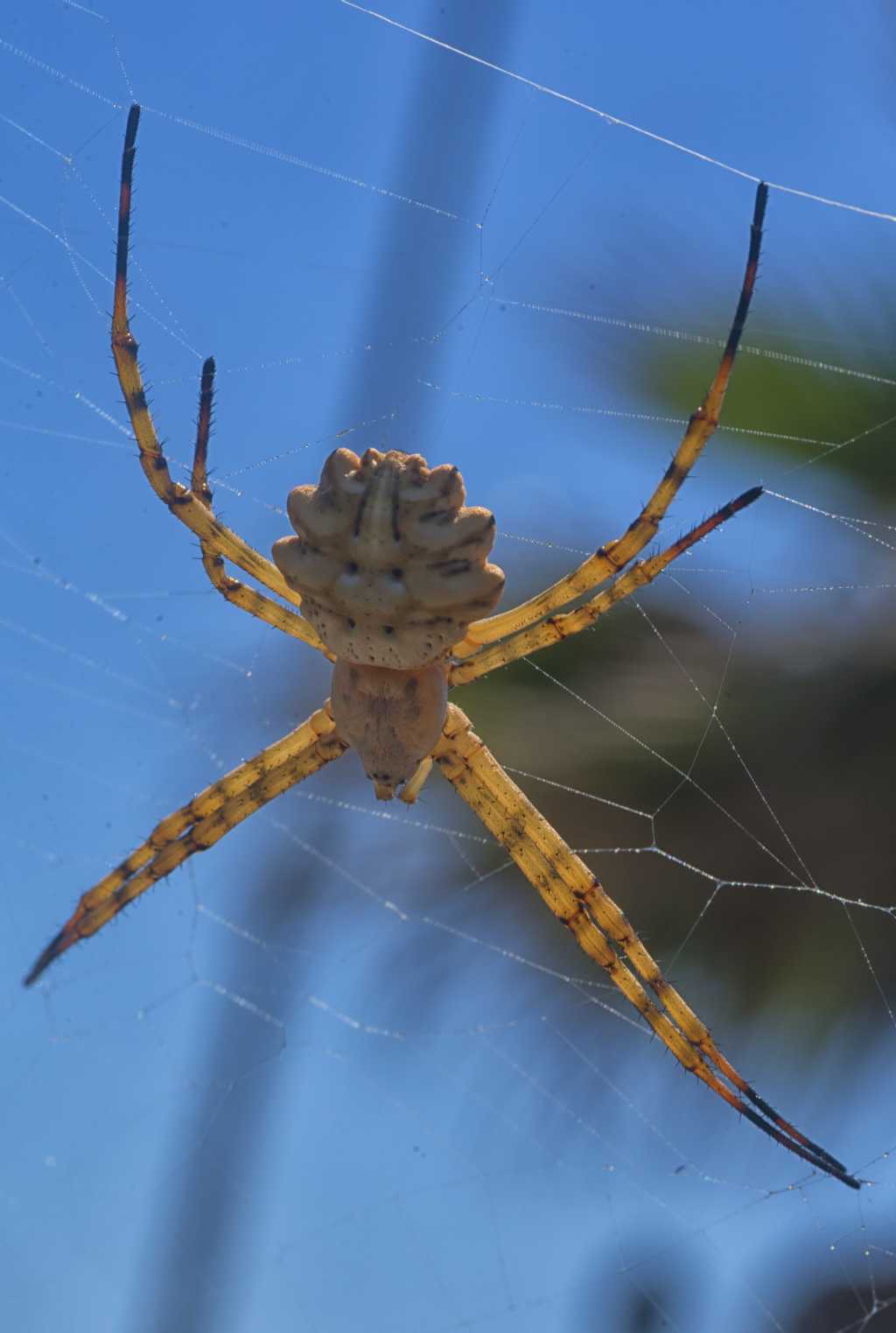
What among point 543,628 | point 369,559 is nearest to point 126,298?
point 369,559

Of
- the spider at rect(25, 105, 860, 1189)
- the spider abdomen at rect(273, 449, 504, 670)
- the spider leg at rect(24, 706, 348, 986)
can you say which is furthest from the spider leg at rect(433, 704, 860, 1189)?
the spider abdomen at rect(273, 449, 504, 670)

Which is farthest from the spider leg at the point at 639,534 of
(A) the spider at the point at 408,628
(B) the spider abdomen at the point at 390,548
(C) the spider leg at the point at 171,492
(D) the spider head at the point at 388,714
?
(C) the spider leg at the point at 171,492

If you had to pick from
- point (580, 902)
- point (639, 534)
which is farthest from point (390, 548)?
point (580, 902)

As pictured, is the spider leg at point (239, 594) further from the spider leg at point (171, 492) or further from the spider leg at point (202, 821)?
the spider leg at point (202, 821)

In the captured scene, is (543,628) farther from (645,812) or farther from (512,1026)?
(512,1026)

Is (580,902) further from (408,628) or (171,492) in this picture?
(171,492)

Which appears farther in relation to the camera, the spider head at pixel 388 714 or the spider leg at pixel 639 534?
the spider head at pixel 388 714
